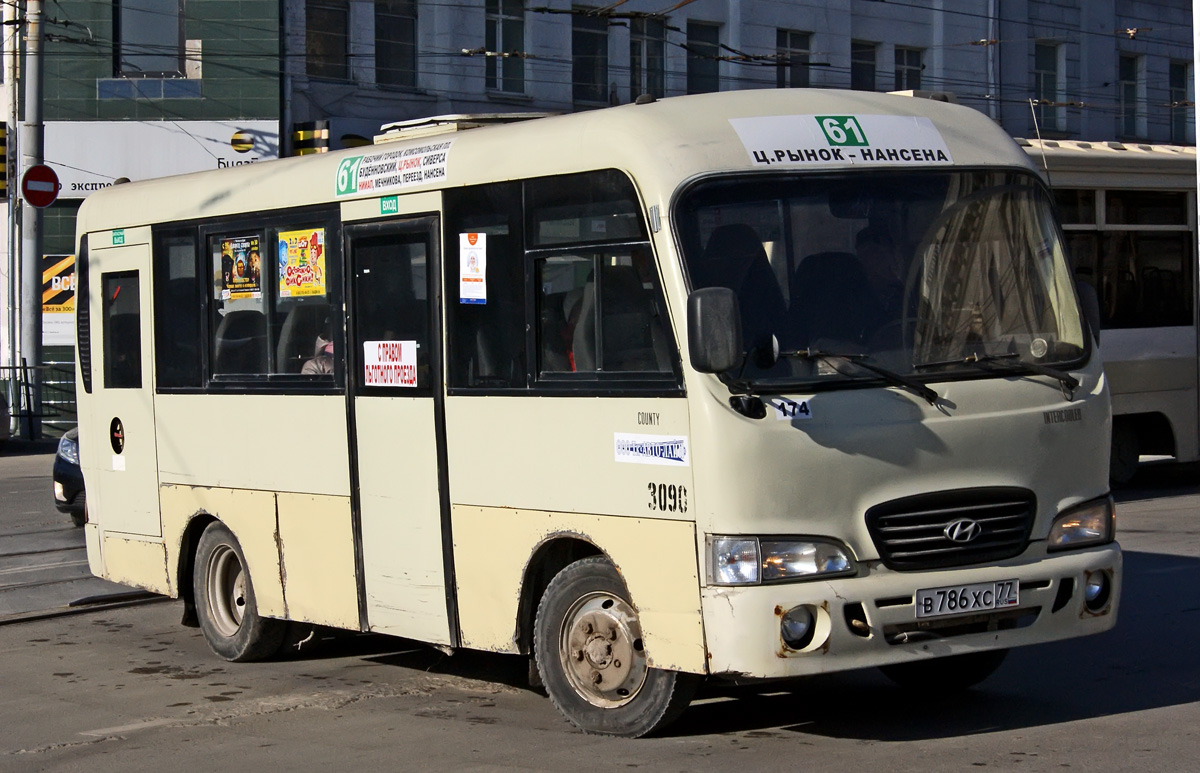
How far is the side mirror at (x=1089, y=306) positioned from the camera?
743cm

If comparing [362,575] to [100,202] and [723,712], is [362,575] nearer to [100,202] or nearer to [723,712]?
[723,712]

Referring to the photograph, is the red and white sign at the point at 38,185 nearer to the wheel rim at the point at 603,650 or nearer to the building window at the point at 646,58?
the building window at the point at 646,58

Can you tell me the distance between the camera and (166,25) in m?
31.2

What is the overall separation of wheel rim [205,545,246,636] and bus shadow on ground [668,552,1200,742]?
3.22m

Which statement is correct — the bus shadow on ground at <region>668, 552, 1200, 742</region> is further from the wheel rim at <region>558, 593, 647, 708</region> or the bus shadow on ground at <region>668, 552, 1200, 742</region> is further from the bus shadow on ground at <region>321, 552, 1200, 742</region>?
the wheel rim at <region>558, 593, 647, 708</region>

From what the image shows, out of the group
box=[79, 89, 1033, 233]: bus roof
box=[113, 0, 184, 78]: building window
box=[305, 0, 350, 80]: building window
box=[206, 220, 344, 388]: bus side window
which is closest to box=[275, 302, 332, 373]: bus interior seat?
box=[206, 220, 344, 388]: bus side window

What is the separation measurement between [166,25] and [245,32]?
1642 mm

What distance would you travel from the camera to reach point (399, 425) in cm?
832

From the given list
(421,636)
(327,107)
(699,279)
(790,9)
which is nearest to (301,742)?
(421,636)

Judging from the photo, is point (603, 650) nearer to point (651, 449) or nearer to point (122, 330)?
point (651, 449)

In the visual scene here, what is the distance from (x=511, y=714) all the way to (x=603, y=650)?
2.78 feet

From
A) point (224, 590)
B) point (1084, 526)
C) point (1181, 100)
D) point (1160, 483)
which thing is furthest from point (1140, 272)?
point (1181, 100)

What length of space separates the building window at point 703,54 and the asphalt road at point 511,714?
25.7m

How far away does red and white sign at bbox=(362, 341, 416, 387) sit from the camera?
827 centimetres
